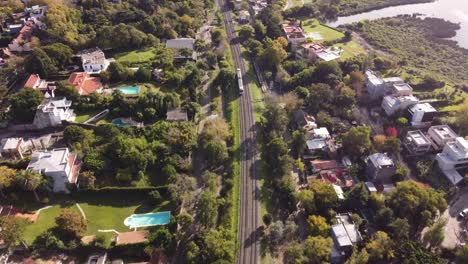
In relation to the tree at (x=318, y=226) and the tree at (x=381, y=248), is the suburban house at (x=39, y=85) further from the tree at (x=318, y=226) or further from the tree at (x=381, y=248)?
the tree at (x=381, y=248)

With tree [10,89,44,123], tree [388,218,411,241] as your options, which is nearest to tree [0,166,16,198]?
tree [10,89,44,123]

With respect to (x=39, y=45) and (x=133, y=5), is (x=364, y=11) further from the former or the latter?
(x=39, y=45)

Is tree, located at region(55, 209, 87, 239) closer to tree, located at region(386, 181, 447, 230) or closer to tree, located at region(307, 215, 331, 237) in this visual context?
tree, located at region(307, 215, 331, 237)

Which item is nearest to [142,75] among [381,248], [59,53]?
[59,53]

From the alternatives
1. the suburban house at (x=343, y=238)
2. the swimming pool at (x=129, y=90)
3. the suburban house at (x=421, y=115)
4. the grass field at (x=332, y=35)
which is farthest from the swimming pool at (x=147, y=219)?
the grass field at (x=332, y=35)

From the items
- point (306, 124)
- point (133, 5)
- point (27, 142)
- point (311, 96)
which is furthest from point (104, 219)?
point (133, 5)

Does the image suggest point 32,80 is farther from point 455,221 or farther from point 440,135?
point 455,221
